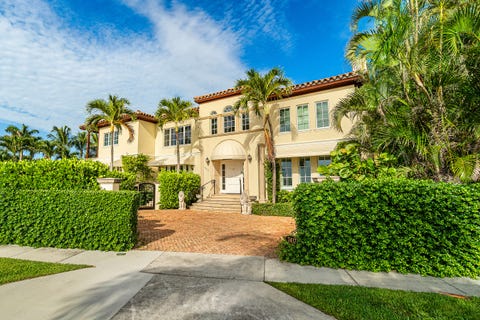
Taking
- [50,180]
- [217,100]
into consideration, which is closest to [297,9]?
[217,100]

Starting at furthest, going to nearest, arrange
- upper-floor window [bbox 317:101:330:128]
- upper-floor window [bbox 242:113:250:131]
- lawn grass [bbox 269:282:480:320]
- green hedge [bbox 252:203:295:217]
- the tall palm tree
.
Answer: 1. the tall palm tree
2. upper-floor window [bbox 242:113:250:131]
3. upper-floor window [bbox 317:101:330:128]
4. green hedge [bbox 252:203:295:217]
5. lawn grass [bbox 269:282:480:320]

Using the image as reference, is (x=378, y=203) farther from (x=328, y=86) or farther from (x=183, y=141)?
(x=183, y=141)

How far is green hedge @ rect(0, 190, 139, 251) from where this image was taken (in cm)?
738

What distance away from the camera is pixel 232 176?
20453 mm

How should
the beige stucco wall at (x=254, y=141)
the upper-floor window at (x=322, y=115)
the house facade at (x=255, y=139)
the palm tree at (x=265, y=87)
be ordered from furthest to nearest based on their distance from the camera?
the upper-floor window at (x=322, y=115), the house facade at (x=255, y=139), the beige stucco wall at (x=254, y=141), the palm tree at (x=265, y=87)

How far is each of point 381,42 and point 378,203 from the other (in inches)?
205

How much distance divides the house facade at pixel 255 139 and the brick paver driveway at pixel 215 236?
6.18 metres

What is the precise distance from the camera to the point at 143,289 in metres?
4.69

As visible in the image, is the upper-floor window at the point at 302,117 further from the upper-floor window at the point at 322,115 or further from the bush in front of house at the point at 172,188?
the bush in front of house at the point at 172,188

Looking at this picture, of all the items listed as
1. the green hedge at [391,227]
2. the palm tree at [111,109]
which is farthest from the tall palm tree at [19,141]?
the green hedge at [391,227]

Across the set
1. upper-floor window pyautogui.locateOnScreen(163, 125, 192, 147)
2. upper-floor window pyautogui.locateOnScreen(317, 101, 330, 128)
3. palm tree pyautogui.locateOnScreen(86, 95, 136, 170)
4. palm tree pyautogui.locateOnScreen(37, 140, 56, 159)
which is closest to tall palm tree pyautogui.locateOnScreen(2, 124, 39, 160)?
palm tree pyautogui.locateOnScreen(37, 140, 56, 159)

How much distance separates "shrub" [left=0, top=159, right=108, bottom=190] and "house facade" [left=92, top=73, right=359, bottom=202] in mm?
11499

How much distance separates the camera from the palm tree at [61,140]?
43.3m

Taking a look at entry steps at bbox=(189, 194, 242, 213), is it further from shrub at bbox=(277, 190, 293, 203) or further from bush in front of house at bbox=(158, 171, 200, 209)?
shrub at bbox=(277, 190, 293, 203)
